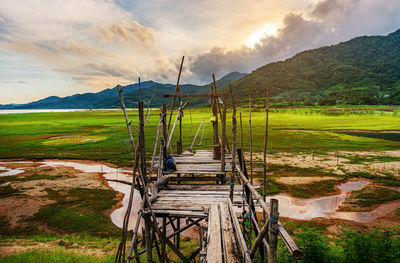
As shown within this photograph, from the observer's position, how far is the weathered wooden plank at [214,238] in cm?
399

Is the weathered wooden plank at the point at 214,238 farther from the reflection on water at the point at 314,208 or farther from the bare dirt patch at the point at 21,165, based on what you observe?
the bare dirt patch at the point at 21,165

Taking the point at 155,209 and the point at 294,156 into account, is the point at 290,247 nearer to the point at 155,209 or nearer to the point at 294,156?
the point at 155,209

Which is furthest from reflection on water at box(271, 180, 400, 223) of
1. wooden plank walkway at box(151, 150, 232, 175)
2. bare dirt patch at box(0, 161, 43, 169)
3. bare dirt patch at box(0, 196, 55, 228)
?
bare dirt patch at box(0, 161, 43, 169)

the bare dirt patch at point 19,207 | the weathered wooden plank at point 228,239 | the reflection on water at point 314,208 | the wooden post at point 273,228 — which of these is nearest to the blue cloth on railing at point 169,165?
the weathered wooden plank at point 228,239

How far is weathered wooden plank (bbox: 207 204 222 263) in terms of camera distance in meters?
3.99

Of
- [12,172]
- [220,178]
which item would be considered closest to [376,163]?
[220,178]

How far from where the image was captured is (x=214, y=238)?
4578mm

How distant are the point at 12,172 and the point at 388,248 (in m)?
32.1

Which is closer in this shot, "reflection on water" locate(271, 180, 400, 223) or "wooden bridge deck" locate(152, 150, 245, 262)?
"wooden bridge deck" locate(152, 150, 245, 262)

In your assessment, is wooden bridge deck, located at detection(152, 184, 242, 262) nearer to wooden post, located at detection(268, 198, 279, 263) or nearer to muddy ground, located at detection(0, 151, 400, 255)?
wooden post, located at detection(268, 198, 279, 263)

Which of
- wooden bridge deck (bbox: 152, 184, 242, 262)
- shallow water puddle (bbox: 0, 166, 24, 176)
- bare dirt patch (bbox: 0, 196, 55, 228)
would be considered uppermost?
wooden bridge deck (bbox: 152, 184, 242, 262)

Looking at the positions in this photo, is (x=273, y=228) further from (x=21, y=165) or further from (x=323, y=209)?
(x=21, y=165)

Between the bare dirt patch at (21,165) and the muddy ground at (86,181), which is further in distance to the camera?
the bare dirt patch at (21,165)

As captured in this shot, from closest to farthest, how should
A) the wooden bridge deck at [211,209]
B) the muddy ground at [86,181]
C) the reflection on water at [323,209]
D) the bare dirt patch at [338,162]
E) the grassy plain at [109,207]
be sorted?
1. the wooden bridge deck at [211,209]
2. the grassy plain at [109,207]
3. the muddy ground at [86,181]
4. the reflection on water at [323,209]
5. the bare dirt patch at [338,162]
